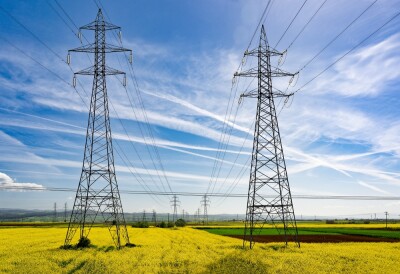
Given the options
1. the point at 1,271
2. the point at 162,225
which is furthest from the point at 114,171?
the point at 162,225

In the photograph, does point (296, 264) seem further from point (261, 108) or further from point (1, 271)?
point (1, 271)

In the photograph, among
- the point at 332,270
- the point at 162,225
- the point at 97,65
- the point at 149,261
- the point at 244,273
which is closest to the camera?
the point at 244,273

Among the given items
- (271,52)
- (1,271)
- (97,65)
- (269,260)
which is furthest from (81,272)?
(271,52)

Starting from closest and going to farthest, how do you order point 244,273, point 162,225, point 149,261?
point 244,273
point 149,261
point 162,225

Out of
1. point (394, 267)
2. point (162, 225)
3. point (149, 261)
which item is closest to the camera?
point (394, 267)

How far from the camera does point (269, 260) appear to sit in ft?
100

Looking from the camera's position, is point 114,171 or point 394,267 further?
point 114,171

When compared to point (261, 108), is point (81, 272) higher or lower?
lower

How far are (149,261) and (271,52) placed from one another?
29.1 meters

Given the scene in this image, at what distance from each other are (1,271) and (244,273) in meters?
17.2

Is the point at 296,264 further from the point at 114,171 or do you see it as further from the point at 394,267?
the point at 114,171

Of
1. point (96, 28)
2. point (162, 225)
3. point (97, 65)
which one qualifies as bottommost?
point (162, 225)

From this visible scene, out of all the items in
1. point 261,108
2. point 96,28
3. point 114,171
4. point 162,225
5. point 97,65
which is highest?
point 96,28

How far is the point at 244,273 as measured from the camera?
2395 centimetres
